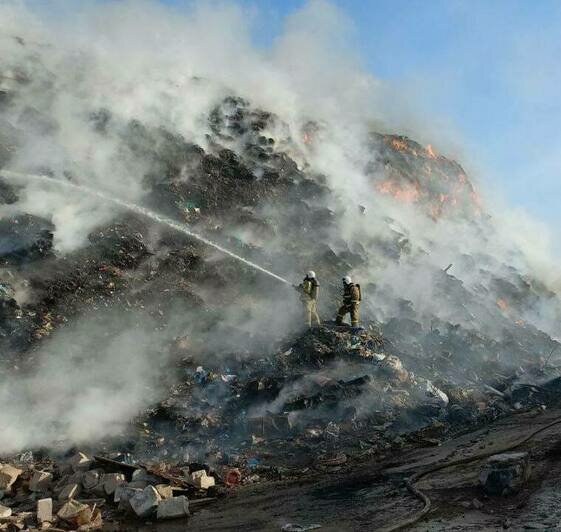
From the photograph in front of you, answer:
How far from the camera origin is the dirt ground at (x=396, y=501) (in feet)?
14.7

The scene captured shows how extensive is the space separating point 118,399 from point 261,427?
95.3 inches

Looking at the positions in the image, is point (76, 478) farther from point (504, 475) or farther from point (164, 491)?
point (504, 475)

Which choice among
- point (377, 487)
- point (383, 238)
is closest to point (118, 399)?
point (377, 487)

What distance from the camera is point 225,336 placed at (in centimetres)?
1073

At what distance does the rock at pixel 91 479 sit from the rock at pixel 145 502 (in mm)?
735

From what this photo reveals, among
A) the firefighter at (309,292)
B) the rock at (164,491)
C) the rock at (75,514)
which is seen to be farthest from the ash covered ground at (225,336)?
the firefighter at (309,292)

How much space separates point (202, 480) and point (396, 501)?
7.45 feet

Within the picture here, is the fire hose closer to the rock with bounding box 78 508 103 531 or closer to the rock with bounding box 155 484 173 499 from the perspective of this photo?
the rock with bounding box 155 484 173 499

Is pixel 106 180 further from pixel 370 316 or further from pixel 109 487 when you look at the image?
pixel 109 487

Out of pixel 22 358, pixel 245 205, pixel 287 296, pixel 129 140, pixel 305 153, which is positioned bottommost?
pixel 22 358

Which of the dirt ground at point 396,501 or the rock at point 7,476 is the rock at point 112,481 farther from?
the rock at point 7,476

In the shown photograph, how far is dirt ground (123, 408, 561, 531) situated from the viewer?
4.48 metres

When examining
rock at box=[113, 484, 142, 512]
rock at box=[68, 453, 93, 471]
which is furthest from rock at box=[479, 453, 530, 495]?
rock at box=[68, 453, 93, 471]

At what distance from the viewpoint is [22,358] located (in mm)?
8891
